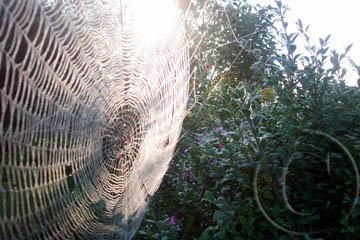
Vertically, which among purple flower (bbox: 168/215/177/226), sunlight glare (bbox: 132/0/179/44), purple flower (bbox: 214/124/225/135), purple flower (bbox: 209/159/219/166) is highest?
sunlight glare (bbox: 132/0/179/44)

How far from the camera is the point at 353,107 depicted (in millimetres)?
1914

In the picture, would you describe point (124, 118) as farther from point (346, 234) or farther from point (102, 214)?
point (346, 234)

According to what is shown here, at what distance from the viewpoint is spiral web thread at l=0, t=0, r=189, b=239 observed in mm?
1192

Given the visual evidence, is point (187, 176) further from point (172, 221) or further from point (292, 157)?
point (292, 157)

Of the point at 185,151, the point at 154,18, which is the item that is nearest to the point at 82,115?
the point at 154,18

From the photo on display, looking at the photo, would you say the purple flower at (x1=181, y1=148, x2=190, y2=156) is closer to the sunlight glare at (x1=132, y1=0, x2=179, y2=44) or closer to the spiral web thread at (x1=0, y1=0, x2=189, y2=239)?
the spiral web thread at (x1=0, y1=0, x2=189, y2=239)

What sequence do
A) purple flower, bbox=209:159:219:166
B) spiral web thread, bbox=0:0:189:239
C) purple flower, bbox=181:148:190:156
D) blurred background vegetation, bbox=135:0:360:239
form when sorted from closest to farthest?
spiral web thread, bbox=0:0:189:239 → blurred background vegetation, bbox=135:0:360:239 → purple flower, bbox=209:159:219:166 → purple flower, bbox=181:148:190:156

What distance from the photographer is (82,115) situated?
1.66 meters

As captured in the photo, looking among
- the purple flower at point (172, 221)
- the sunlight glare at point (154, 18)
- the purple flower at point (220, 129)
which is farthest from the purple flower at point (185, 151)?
the sunlight glare at point (154, 18)

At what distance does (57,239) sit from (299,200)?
2.80 ft

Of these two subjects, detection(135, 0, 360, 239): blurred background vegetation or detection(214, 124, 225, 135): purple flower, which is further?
detection(214, 124, 225, 135): purple flower

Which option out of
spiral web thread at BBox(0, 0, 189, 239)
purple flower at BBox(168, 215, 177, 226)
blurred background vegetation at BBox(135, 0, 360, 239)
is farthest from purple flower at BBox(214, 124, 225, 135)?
purple flower at BBox(168, 215, 177, 226)

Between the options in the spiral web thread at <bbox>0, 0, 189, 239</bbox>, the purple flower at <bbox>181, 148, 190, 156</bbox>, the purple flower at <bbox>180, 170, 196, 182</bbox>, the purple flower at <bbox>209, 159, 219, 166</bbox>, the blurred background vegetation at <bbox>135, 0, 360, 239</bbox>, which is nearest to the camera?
the spiral web thread at <bbox>0, 0, 189, 239</bbox>

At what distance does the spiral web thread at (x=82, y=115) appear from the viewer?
1192 millimetres
